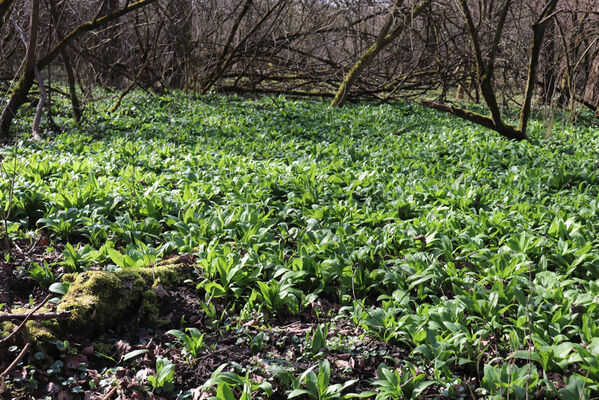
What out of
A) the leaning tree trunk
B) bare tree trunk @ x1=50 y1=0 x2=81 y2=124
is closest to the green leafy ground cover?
bare tree trunk @ x1=50 y1=0 x2=81 y2=124

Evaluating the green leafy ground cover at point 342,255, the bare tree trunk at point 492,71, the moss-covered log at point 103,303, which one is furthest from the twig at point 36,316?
the bare tree trunk at point 492,71

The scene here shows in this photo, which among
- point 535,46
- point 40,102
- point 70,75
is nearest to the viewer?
point 535,46

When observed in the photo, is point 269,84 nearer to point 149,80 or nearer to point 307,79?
point 307,79

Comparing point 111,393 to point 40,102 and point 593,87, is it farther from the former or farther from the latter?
point 593,87

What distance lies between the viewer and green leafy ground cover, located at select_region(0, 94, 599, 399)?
224 centimetres

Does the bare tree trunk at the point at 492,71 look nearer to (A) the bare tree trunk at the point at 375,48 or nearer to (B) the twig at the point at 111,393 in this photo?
(A) the bare tree trunk at the point at 375,48

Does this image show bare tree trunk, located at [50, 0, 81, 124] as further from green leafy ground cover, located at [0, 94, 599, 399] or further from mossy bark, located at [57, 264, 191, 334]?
mossy bark, located at [57, 264, 191, 334]

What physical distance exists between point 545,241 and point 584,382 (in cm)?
158

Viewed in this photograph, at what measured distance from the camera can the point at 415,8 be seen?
29.2 feet

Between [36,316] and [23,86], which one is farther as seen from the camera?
[23,86]

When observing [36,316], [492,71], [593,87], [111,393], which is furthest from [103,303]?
[593,87]

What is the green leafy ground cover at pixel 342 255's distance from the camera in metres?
2.24

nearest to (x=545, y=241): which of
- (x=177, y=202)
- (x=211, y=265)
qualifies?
(x=211, y=265)

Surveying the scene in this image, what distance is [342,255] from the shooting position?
3283mm
